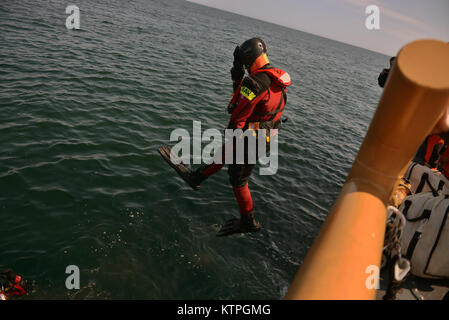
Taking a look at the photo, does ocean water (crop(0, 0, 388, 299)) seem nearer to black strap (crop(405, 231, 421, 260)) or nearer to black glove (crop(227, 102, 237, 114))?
black glove (crop(227, 102, 237, 114))

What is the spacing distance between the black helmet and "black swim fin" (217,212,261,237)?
9.71 feet

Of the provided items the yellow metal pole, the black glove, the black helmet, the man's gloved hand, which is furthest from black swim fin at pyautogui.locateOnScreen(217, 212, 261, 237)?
the yellow metal pole

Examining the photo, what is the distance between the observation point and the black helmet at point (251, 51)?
4695 mm

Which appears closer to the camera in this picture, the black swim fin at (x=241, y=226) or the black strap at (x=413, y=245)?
the black strap at (x=413, y=245)

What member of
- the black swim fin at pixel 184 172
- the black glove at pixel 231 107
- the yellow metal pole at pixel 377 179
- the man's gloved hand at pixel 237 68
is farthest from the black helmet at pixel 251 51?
the yellow metal pole at pixel 377 179

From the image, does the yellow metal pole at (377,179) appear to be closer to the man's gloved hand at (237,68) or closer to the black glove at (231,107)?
the black glove at (231,107)

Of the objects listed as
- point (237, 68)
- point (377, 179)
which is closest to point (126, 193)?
point (237, 68)

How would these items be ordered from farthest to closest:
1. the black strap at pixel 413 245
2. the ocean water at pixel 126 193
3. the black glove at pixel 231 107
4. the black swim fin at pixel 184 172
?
1. the black swim fin at pixel 184 172
2. the black glove at pixel 231 107
3. the ocean water at pixel 126 193
4. the black strap at pixel 413 245

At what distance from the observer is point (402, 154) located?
1.31 metres

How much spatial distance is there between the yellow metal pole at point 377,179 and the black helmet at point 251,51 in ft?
12.2

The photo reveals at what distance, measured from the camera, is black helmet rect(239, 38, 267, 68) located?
470 cm

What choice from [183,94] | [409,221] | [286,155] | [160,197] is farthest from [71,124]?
[409,221]
